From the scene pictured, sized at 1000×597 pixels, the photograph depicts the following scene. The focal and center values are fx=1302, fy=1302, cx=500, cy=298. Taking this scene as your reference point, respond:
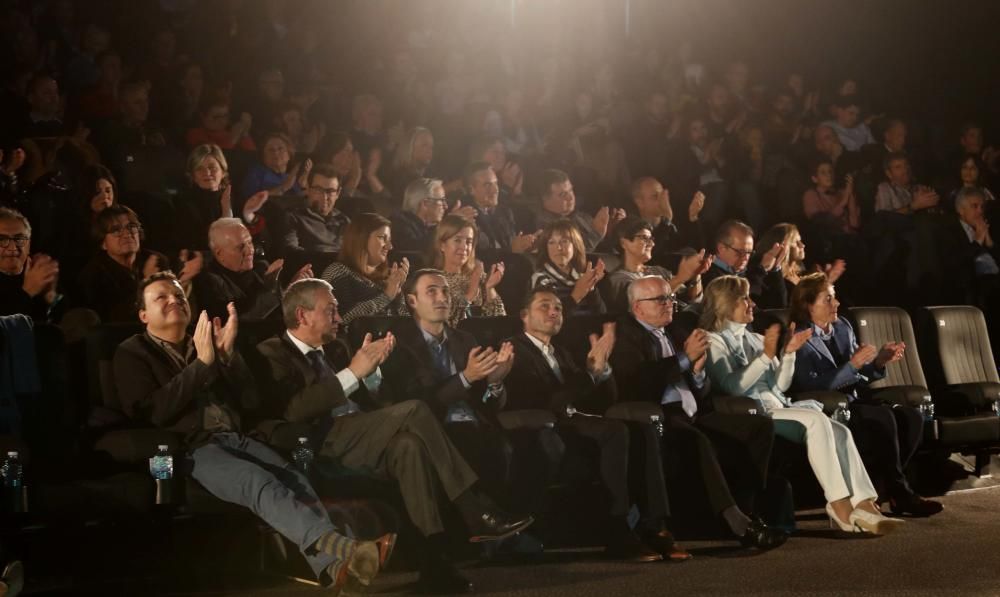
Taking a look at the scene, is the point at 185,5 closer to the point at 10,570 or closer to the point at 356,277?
the point at 356,277

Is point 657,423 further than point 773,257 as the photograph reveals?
No

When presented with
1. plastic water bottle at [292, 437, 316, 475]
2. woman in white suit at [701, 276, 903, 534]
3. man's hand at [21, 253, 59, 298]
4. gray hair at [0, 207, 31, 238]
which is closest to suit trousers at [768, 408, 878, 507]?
woman in white suit at [701, 276, 903, 534]

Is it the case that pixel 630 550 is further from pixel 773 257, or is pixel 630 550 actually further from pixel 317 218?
pixel 773 257

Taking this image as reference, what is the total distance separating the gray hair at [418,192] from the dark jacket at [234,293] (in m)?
1.23

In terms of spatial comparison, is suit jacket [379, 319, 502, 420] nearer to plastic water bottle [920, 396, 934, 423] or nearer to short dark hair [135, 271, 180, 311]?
short dark hair [135, 271, 180, 311]

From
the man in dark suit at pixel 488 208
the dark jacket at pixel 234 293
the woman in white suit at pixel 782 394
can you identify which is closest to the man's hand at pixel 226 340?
the dark jacket at pixel 234 293

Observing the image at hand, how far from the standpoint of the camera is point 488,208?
6992 mm

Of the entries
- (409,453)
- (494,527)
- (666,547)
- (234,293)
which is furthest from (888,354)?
(234,293)

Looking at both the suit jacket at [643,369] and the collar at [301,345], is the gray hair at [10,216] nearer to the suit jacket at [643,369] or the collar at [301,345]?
the collar at [301,345]

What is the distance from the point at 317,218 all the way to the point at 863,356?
2.60 metres

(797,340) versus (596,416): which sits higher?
(797,340)

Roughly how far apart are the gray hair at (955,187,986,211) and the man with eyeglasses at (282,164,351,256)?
391cm

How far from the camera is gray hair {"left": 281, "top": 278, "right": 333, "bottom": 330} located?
4.43 metres

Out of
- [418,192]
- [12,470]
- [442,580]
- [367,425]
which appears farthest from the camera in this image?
[418,192]
